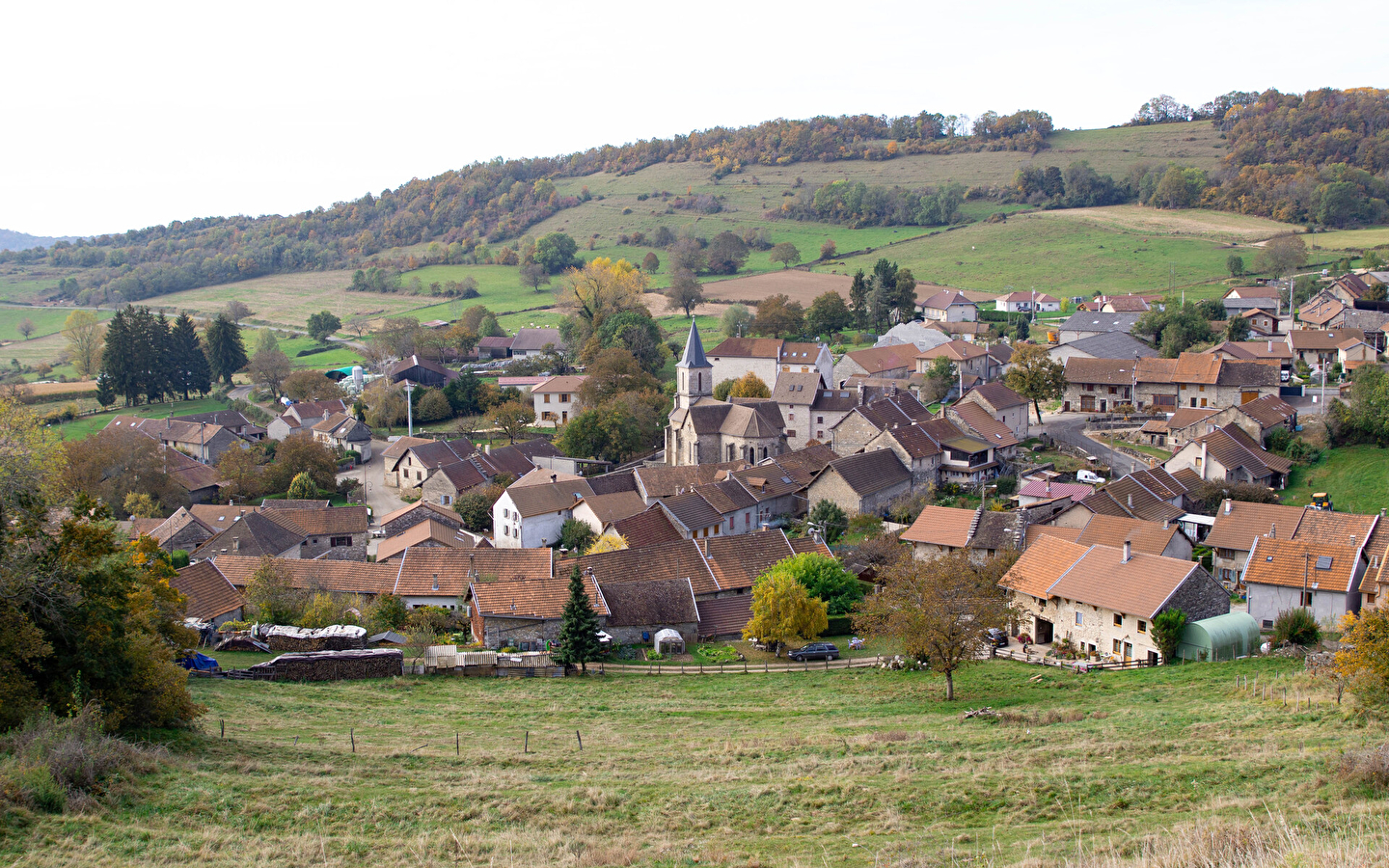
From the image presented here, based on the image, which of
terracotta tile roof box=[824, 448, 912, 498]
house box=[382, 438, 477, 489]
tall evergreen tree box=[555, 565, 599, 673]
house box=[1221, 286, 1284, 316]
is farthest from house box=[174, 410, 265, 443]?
house box=[1221, 286, 1284, 316]

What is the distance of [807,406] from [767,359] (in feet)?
38.3

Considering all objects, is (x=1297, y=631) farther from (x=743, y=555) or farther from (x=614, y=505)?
(x=614, y=505)

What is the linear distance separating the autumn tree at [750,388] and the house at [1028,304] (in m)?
35.6

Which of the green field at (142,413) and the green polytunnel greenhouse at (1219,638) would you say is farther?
the green field at (142,413)

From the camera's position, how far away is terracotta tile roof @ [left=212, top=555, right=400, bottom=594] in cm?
3741

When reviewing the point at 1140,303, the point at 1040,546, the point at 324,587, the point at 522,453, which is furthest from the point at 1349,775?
the point at 1140,303

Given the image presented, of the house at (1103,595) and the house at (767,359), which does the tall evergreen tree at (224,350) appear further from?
the house at (1103,595)

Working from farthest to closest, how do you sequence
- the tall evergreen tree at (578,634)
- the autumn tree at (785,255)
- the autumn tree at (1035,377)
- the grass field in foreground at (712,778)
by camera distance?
1. the autumn tree at (785,255)
2. the autumn tree at (1035,377)
3. the tall evergreen tree at (578,634)
4. the grass field in foreground at (712,778)

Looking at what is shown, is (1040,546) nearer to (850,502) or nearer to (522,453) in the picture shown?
(850,502)

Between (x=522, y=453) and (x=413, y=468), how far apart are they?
6.74 meters

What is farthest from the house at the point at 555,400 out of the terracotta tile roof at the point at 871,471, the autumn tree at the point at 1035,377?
the autumn tree at the point at 1035,377

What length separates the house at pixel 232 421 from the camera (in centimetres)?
7331

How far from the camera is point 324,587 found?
3734 centimetres

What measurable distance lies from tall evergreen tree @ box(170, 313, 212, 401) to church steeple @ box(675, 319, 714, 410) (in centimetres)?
4816
